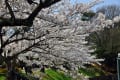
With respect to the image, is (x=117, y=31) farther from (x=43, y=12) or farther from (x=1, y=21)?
(x=1, y=21)

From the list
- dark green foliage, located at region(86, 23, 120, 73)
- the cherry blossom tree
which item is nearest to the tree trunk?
the cherry blossom tree

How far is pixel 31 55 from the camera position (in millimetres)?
14195

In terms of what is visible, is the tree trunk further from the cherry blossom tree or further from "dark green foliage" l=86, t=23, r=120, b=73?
"dark green foliage" l=86, t=23, r=120, b=73

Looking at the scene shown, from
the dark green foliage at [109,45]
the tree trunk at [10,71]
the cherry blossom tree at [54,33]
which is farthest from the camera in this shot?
the dark green foliage at [109,45]

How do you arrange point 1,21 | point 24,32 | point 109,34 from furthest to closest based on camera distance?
1. point 109,34
2. point 24,32
3. point 1,21

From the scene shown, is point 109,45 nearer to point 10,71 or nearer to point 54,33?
point 10,71

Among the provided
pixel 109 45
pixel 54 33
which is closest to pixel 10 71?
pixel 54 33

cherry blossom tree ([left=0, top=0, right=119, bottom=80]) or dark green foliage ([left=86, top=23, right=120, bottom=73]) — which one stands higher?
cherry blossom tree ([left=0, top=0, right=119, bottom=80])

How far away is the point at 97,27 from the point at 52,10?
1.33 meters

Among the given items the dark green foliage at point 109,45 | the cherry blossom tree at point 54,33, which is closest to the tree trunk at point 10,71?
the cherry blossom tree at point 54,33

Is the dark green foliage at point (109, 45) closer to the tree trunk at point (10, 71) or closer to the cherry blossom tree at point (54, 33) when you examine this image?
the tree trunk at point (10, 71)

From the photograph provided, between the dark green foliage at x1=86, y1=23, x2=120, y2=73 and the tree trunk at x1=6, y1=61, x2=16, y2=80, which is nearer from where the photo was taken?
the tree trunk at x1=6, y1=61, x2=16, y2=80

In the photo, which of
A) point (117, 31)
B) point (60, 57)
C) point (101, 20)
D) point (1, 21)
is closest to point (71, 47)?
point (60, 57)

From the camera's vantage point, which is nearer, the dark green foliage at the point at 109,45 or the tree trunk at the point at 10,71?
the tree trunk at the point at 10,71
